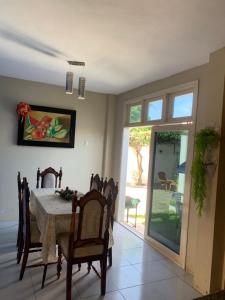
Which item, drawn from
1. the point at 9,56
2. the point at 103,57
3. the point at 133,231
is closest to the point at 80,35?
the point at 103,57

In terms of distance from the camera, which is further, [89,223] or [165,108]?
[165,108]

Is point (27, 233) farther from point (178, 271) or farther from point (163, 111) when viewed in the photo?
point (163, 111)

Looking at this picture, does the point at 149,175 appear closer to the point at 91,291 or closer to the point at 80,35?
the point at 91,291

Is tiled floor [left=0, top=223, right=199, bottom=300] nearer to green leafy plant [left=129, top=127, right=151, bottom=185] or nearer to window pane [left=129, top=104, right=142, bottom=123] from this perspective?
window pane [left=129, top=104, right=142, bottom=123]

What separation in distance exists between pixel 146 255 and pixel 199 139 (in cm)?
194

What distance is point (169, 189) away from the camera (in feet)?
12.8

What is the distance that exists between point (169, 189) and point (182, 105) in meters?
1.29

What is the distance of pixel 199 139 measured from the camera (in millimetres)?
2676

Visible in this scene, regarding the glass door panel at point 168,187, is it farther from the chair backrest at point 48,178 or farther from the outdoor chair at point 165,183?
the chair backrest at point 48,178

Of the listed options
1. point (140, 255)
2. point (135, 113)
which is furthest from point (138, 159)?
point (140, 255)

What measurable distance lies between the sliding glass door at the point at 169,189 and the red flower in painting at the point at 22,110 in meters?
2.31

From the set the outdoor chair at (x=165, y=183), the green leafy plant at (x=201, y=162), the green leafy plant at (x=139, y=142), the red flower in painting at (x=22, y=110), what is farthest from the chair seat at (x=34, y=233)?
the green leafy plant at (x=139, y=142)

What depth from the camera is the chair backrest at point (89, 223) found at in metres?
2.38

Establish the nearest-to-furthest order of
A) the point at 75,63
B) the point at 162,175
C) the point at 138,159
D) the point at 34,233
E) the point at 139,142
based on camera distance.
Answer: the point at 34,233 → the point at 75,63 → the point at 162,175 → the point at 139,142 → the point at 138,159
